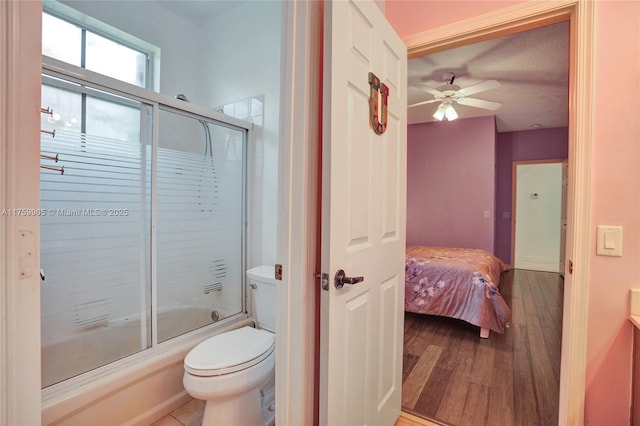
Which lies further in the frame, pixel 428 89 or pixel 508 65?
pixel 428 89

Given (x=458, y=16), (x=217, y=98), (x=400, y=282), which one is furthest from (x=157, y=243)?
(x=458, y=16)

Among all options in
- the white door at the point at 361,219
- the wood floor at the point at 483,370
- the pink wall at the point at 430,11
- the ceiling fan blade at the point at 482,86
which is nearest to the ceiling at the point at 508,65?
the ceiling fan blade at the point at 482,86

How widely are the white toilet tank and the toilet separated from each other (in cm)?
35

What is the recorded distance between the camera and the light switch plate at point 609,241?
1.20 meters

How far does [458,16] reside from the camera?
1.50m

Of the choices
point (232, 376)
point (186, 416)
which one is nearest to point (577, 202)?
point (232, 376)

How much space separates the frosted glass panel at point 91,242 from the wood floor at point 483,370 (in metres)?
1.85

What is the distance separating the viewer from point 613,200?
1.21 m

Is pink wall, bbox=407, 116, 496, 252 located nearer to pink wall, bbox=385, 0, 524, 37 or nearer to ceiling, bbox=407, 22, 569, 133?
ceiling, bbox=407, 22, 569, 133

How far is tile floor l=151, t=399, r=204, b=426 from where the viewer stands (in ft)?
5.48

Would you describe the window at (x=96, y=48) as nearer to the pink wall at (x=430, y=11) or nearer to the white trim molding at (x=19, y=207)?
the white trim molding at (x=19, y=207)

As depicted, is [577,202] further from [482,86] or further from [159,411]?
[159,411]

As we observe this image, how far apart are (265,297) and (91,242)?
3.86 feet

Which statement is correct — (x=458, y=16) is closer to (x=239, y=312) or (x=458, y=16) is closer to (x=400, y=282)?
(x=400, y=282)
